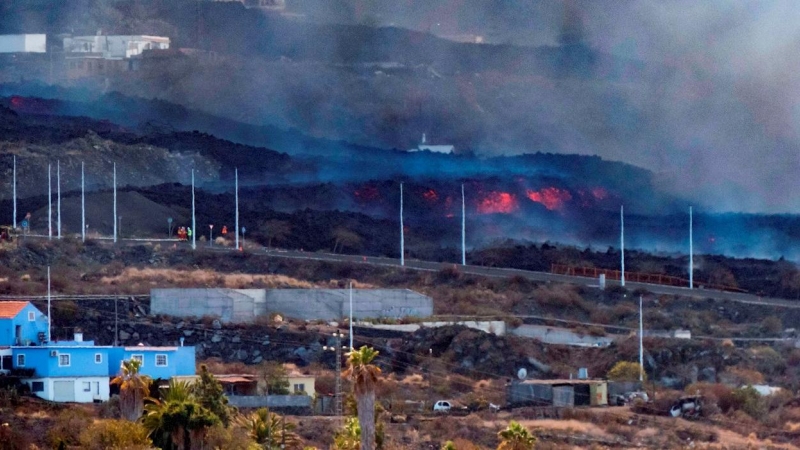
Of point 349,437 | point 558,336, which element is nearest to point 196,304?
point 558,336

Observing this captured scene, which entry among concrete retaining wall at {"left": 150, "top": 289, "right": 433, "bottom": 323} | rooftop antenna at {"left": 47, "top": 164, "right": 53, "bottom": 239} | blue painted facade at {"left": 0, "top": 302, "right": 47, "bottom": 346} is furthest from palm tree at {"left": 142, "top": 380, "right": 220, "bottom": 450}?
rooftop antenna at {"left": 47, "top": 164, "right": 53, "bottom": 239}

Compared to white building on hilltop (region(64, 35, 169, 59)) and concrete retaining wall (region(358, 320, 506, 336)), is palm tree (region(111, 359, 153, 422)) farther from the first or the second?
white building on hilltop (region(64, 35, 169, 59))

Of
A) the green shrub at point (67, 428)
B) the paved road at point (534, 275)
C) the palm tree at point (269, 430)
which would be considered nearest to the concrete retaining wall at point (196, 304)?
the paved road at point (534, 275)

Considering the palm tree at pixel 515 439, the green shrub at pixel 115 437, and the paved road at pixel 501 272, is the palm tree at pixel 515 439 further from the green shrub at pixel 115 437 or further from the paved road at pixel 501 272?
the paved road at pixel 501 272

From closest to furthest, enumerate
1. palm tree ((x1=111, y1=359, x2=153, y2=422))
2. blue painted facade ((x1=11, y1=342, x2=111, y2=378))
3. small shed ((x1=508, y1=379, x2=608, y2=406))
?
palm tree ((x1=111, y1=359, x2=153, y2=422)) → blue painted facade ((x1=11, y1=342, x2=111, y2=378)) → small shed ((x1=508, y1=379, x2=608, y2=406))

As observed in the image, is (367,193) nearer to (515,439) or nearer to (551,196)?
(551,196)
